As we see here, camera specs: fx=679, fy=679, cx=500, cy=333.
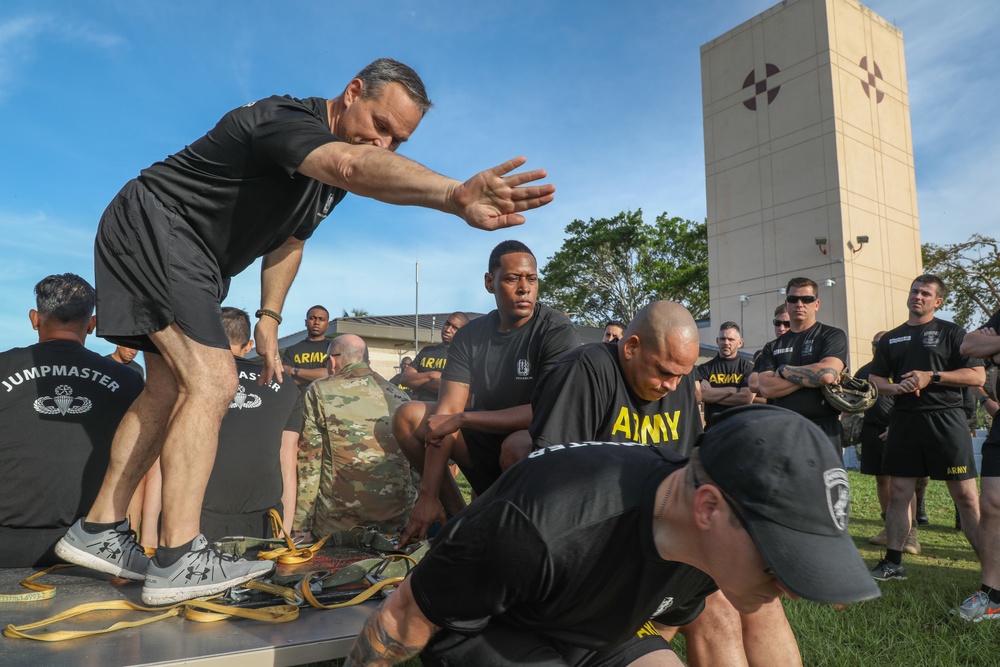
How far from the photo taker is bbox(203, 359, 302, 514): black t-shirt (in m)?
4.06

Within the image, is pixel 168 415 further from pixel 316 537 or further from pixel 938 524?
pixel 938 524

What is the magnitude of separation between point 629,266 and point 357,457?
25.4 m

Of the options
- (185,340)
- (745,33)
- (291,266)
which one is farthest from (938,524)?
(745,33)

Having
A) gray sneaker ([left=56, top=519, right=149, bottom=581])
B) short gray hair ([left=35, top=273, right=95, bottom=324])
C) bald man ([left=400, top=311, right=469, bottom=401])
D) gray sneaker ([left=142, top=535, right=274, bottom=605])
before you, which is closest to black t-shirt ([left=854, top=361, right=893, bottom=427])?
bald man ([left=400, top=311, right=469, bottom=401])

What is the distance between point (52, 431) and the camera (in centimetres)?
314

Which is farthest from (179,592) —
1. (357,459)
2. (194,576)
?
(357,459)

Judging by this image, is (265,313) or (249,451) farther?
(249,451)

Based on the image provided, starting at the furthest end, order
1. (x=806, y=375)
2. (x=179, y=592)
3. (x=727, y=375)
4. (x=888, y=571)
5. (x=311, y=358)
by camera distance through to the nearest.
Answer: (x=311, y=358) → (x=727, y=375) → (x=806, y=375) → (x=888, y=571) → (x=179, y=592)

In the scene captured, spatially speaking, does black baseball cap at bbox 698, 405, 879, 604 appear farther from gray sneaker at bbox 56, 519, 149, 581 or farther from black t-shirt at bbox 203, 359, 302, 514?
black t-shirt at bbox 203, 359, 302, 514

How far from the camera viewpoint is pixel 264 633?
2.19 meters

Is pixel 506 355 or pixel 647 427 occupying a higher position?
pixel 506 355

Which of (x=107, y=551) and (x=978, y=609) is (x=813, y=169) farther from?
(x=107, y=551)

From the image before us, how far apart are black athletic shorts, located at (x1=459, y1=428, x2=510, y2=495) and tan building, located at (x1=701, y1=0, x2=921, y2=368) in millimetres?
20515

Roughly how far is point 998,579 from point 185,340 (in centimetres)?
438
